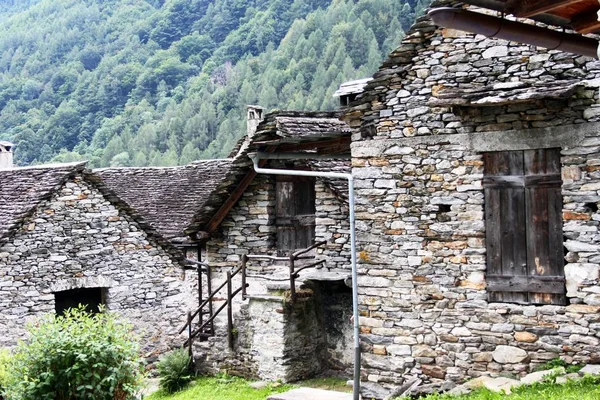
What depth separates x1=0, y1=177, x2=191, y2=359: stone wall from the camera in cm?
1503

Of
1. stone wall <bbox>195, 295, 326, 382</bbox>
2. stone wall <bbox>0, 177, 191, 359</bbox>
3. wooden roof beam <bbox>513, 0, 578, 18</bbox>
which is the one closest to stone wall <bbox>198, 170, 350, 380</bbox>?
stone wall <bbox>195, 295, 326, 382</bbox>

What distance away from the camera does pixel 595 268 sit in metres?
8.70

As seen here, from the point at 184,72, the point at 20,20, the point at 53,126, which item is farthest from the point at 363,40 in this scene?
the point at 20,20

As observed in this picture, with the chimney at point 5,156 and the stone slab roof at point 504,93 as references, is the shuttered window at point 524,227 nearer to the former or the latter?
the stone slab roof at point 504,93

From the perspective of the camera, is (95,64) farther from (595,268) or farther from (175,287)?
(595,268)

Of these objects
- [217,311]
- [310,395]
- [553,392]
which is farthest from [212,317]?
[553,392]

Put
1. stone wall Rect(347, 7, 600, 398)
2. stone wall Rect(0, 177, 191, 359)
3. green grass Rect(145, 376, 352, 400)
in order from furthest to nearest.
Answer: stone wall Rect(0, 177, 191, 359), green grass Rect(145, 376, 352, 400), stone wall Rect(347, 7, 600, 398)

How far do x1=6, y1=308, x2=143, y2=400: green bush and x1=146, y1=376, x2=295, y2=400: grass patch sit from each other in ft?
12.0

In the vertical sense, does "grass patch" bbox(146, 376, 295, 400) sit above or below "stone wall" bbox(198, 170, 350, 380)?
below

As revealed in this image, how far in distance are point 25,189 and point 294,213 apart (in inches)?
212

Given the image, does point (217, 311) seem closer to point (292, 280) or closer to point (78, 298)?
point (292, 280)

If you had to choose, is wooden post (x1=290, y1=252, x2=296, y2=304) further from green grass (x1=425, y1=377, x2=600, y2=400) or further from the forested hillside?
the forested hillside

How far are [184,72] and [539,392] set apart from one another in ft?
194

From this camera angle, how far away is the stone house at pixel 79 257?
49.4ft
